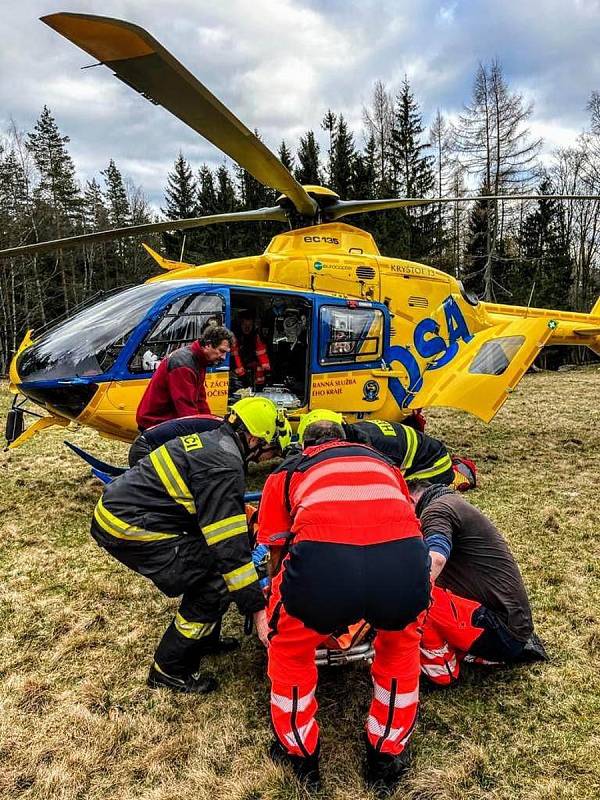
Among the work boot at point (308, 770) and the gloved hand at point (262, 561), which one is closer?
the work boot at point (308, 770)

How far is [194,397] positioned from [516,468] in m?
4.39

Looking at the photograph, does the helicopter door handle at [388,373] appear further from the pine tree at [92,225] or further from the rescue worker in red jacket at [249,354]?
the pine tree at [92,225]

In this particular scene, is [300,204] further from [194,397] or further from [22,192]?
[22,192]

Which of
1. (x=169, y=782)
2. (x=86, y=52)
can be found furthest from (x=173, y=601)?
(x=86, y=52)

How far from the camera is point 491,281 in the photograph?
71.0ft

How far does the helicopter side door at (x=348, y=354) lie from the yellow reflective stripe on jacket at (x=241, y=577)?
3530mm

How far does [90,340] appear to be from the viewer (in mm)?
4855

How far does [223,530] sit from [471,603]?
4.40 feet

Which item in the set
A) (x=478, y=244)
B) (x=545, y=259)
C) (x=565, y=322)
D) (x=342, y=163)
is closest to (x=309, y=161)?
(x=342, y=163)

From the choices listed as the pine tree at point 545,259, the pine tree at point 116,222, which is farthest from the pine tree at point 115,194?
the pine tree at point 545,259

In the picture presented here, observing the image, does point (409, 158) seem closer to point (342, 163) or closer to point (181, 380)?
point (342, 163)

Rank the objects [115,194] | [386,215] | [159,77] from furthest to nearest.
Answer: [115,194]
[386,215]
[159,77]

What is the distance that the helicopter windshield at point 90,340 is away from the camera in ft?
15.6

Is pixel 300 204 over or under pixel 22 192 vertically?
under
